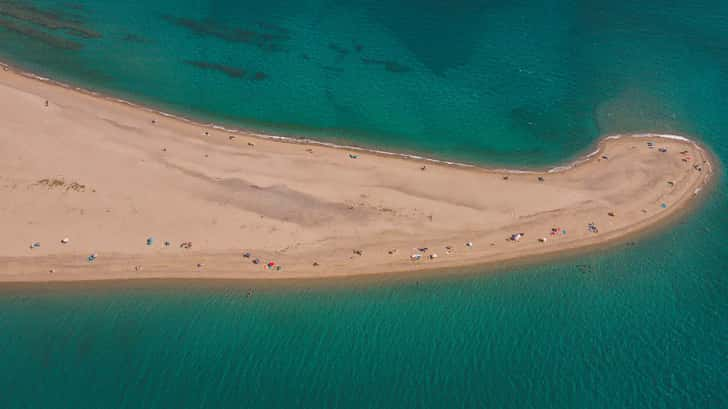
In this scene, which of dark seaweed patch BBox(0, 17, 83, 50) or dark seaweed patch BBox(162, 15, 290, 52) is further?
dark seaweed patch BBox(162, 15, 290, 52)

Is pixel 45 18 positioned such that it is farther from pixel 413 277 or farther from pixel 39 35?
pixel 413 277

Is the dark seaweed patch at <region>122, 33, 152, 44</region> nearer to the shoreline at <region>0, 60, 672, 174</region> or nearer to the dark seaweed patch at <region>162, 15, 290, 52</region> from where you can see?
the dark seaweed patch at <region>162, 15, 290, 52</region>

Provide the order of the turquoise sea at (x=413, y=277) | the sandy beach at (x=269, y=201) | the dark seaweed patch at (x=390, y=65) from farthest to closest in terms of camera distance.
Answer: the dark seaweed patch at (x=390, y=65) < the sandy beach at (x=269, y=201) < the turquoise sea at (x=413, y=277)

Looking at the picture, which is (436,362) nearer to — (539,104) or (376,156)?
(376,156)

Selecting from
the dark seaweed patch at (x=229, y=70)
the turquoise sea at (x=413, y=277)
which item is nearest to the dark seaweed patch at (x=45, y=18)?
the turquoise sea at (x=413, y=277)

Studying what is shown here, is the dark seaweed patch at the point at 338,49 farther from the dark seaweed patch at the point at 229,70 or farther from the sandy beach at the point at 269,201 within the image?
the sandy beach at the point at 269,201

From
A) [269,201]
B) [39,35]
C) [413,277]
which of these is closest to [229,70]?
[269,201]

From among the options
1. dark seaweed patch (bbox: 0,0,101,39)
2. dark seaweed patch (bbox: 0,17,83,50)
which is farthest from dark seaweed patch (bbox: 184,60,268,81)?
dark seaweed patch (bbox: 0,17,83,50)
